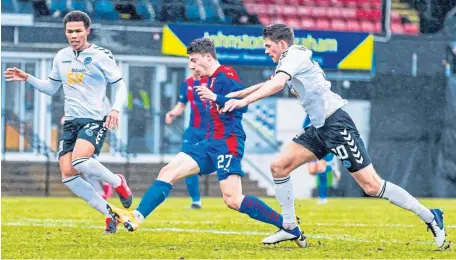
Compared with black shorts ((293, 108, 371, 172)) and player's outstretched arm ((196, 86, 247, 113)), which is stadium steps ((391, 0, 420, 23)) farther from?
player's outstretched arm ((196, 86, 247, 113))

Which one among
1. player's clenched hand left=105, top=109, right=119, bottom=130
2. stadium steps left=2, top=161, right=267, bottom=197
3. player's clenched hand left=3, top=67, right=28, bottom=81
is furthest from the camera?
stadium steps left=2, top=161, right=267, bottom=197

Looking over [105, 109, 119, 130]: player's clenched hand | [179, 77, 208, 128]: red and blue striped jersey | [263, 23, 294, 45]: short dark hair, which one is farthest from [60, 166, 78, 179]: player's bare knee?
[179, 77, 208, 128]: red and blue striped jersey

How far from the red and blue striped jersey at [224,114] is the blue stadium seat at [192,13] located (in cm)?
1800

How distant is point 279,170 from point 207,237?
120 centimetres

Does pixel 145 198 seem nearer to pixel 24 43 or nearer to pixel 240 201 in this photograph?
pixel 240 201

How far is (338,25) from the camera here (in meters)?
28.7

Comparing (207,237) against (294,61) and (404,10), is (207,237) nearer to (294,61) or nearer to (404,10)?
(294,61)

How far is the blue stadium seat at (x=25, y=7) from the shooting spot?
25.2 metres

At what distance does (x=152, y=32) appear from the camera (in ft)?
82.9

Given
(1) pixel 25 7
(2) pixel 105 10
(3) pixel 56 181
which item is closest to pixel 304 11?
(2) pixel 105 10

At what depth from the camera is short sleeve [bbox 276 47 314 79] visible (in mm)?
8188

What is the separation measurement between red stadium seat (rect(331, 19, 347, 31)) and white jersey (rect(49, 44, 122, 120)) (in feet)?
62.1

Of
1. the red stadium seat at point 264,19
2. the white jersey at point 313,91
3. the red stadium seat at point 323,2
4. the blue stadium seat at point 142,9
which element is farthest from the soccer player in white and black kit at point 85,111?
the red stadium seat at point 323,2

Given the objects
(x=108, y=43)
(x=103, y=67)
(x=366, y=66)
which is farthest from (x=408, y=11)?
(x=103, y=67)
